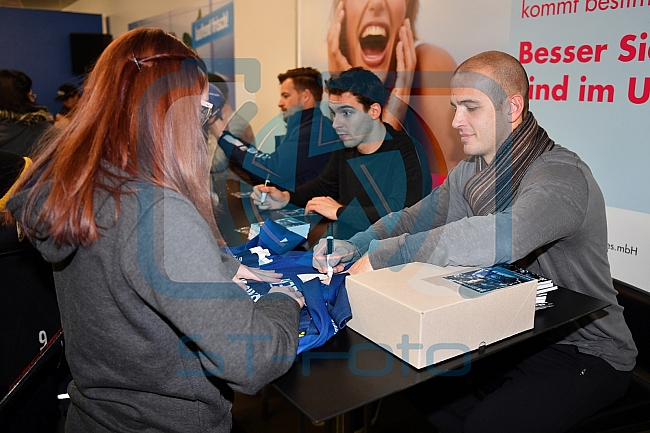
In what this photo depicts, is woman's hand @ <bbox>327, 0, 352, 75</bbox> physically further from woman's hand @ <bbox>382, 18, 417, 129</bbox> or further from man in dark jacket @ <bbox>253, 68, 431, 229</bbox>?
man in dark jacket @ <bbox>253, 68, 431, 229</bbox>

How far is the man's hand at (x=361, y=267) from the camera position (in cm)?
146

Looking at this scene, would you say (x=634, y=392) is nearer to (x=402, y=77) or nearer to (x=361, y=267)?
(x=361, y=267)

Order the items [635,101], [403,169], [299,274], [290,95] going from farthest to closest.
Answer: [290,95], [403,169], [635,101], [299,274]

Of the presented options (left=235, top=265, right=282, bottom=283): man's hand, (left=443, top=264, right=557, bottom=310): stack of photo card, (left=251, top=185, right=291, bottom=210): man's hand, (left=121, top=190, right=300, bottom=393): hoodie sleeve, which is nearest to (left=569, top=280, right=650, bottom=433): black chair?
(left=443, top=264, right=557, bottom=310): stack of photo card

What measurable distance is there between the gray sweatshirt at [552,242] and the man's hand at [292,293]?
299 mm

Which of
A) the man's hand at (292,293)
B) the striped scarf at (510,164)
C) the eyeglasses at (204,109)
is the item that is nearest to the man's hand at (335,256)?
the man's hand at (292,293)

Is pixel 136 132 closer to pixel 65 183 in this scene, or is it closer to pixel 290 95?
pixel 65 183

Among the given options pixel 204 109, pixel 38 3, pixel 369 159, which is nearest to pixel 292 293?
pixel 204 109

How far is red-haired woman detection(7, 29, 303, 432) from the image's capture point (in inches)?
34.8

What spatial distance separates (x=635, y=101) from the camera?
7.14 ft

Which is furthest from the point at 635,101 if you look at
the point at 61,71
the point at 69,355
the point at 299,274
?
the point at 61,71

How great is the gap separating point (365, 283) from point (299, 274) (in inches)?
13.5

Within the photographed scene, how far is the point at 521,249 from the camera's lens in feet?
4.34

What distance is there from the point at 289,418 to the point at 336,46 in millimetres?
2722
